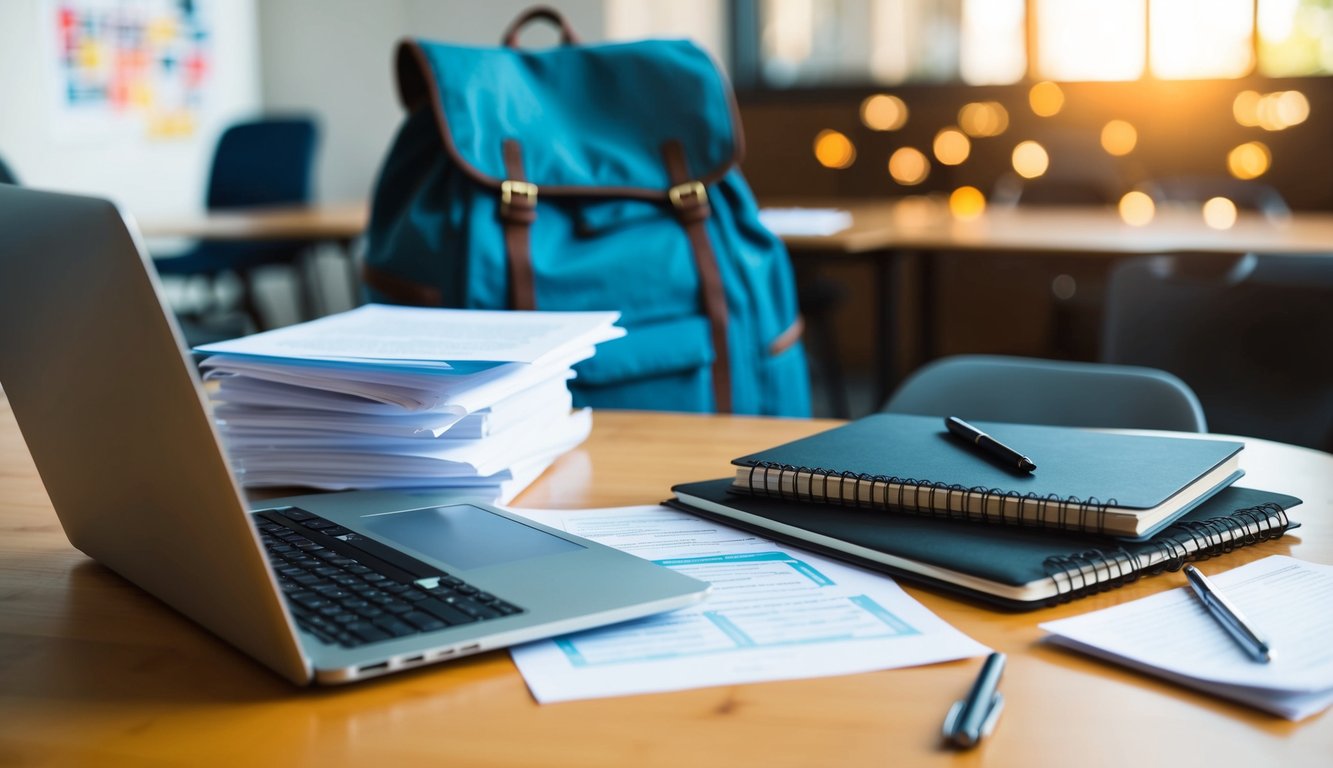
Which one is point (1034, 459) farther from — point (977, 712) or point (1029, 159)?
point (1029, 159)

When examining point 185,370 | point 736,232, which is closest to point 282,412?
point 185,370

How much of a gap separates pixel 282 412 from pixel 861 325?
4.60 m

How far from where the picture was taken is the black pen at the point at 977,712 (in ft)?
1.85

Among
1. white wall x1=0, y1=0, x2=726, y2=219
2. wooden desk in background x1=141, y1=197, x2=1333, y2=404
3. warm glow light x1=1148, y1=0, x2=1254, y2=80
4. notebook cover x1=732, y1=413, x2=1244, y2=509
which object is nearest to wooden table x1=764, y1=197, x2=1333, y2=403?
wooden desk in background x1=141, y1=197, x2=1333, y2=404

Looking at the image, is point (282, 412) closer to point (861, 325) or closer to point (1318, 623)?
point (1318, 623)

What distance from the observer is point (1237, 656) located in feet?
2.08

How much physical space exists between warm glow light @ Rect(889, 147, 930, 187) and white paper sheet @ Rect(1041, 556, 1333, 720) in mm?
4659

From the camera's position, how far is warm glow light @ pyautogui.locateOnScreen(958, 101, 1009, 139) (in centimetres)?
514

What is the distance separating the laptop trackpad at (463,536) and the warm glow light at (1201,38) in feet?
15.2

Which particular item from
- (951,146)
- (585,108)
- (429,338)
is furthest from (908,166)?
(429,338)

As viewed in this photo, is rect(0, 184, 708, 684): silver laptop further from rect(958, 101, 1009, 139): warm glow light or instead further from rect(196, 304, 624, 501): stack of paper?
rect(958, 101, 1009, 139): warm glow light

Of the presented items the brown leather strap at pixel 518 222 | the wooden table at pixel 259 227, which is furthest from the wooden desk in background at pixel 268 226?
the brown leather strap at pixel 518 222

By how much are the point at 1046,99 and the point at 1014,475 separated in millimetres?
4600

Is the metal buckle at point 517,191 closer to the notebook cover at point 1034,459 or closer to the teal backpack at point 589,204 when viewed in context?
the teal backpack at point 589,204
